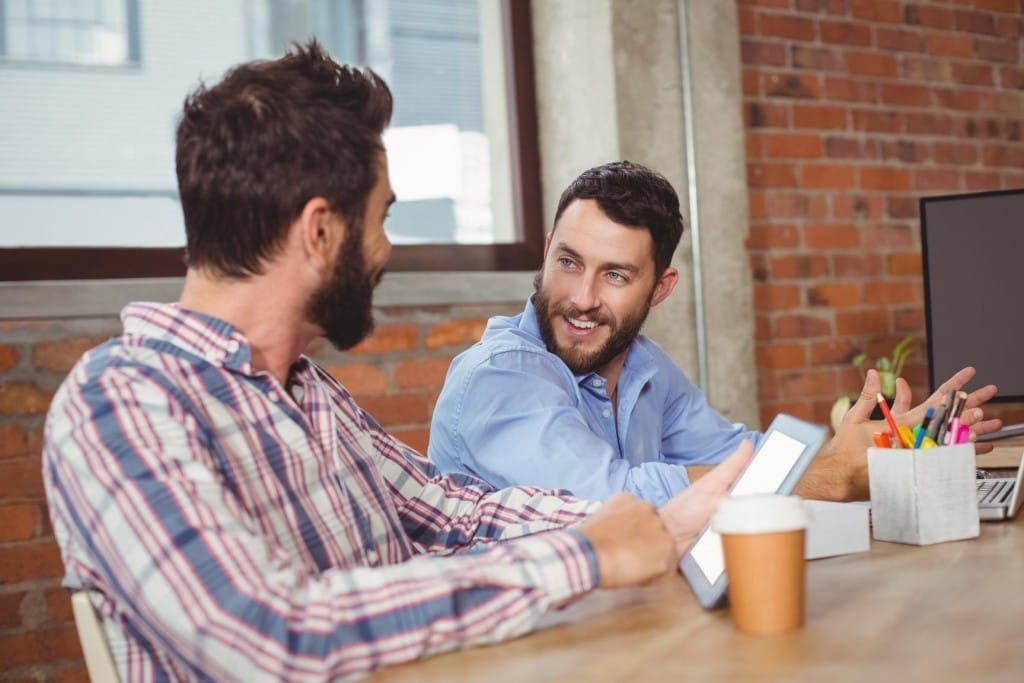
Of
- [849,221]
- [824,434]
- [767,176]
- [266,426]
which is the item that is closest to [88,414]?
[266,426]

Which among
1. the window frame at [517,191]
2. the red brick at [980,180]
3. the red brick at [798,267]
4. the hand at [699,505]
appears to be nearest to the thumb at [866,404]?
the hand at [699,505]

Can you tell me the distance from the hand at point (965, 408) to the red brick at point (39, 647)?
170cm

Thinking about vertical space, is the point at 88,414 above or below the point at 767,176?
below

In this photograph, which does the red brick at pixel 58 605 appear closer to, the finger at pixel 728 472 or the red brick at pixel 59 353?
the red brick at pixel 59 353

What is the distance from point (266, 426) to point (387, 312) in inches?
68.4

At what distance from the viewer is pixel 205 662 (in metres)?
0.97

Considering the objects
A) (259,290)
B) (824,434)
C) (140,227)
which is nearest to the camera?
(824,434)

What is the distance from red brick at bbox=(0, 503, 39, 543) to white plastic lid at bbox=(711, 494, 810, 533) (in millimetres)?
1869

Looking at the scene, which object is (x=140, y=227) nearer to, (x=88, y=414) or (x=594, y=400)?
(x=594, y=400)

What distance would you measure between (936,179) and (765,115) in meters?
0.70

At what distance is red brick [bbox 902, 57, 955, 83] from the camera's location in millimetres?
3762

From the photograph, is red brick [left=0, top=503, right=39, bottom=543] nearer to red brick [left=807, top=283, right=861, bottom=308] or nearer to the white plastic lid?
the white plastic lid

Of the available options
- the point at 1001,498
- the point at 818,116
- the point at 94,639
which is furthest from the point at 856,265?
the point at 94,639

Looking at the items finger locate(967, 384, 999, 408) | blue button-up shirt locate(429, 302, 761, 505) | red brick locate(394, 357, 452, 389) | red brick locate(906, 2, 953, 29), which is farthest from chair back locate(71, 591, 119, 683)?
red brick locate(906, 2, 953, 29)
